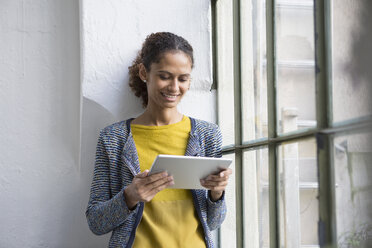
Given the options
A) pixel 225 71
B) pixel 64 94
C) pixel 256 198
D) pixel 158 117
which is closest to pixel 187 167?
pixel 256 198

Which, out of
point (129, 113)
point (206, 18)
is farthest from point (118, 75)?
point (206, 18)

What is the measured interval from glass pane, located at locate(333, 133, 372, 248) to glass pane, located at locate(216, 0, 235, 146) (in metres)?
0.85

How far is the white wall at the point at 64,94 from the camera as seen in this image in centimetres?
193

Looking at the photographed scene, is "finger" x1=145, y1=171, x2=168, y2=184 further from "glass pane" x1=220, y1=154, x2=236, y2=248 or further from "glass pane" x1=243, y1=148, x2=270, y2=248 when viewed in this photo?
"glass pane" x1=220, y1=154, x2=236, y2=248

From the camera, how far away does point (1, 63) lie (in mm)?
1969

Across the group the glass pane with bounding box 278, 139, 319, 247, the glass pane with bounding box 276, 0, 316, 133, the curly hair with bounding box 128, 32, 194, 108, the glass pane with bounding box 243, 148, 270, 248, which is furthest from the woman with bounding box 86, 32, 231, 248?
the glass pane with bounding box 276, 0, 316, 133

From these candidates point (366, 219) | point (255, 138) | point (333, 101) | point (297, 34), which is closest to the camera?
point (366, 219)

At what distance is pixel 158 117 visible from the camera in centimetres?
169

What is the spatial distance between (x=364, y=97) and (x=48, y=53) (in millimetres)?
1533

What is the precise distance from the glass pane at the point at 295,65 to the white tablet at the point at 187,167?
0.71ft

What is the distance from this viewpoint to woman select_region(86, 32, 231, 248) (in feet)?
5.03

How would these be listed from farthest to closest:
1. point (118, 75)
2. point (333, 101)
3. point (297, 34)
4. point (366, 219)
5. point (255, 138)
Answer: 1. point (118, 75)
2. point (255, 138)
3. point (297, 34)
4. point (333, 101)
5. point (366, 219)

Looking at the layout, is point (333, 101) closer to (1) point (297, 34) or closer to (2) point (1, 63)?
(1) point (297, 34)

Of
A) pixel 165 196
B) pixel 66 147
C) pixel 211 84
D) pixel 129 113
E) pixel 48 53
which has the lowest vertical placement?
pixel 165 196
